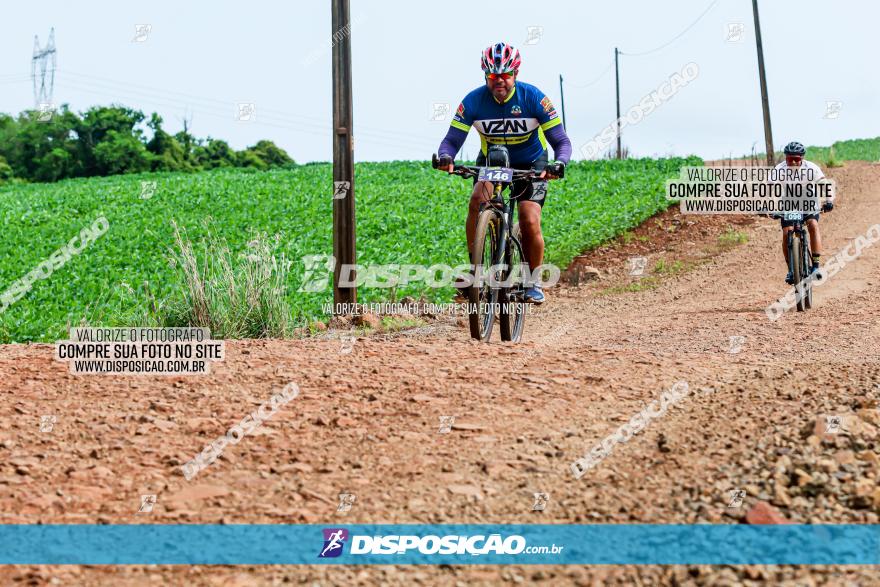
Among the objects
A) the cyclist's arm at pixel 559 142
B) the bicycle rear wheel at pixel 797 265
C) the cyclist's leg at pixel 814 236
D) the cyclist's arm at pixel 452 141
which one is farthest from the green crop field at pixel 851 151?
the cyclist's arm at pixel 452 141

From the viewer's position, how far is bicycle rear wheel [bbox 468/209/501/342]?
7.77 metres

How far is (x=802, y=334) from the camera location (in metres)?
10.7

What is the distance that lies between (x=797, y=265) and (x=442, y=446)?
982cm

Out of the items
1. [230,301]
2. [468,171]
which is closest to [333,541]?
[468,171]

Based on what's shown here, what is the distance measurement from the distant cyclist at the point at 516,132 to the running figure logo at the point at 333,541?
4.40 meters

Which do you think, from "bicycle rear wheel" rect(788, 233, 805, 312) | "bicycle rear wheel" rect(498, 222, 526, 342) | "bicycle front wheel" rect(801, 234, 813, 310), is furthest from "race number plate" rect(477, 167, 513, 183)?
"bicycle front wheel" rect(801, 234, 813, 310)

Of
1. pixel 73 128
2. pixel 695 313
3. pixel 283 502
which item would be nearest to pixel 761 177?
pixel 695 313

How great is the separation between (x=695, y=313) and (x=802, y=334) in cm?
260

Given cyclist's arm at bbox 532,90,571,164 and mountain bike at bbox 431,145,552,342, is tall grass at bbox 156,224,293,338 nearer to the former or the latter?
mountain bike at bbox 431,145,552,342

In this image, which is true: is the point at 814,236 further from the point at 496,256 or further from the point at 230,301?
the point at 230,301

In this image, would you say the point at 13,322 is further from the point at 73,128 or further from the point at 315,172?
the point at 73,128

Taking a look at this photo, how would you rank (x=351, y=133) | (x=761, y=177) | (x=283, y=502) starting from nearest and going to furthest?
(x=283, y=502), (x=351, y=133), (x=761, y=177)

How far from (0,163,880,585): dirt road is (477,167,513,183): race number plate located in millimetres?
1445

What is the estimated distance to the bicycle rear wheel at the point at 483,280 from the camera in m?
7.77
